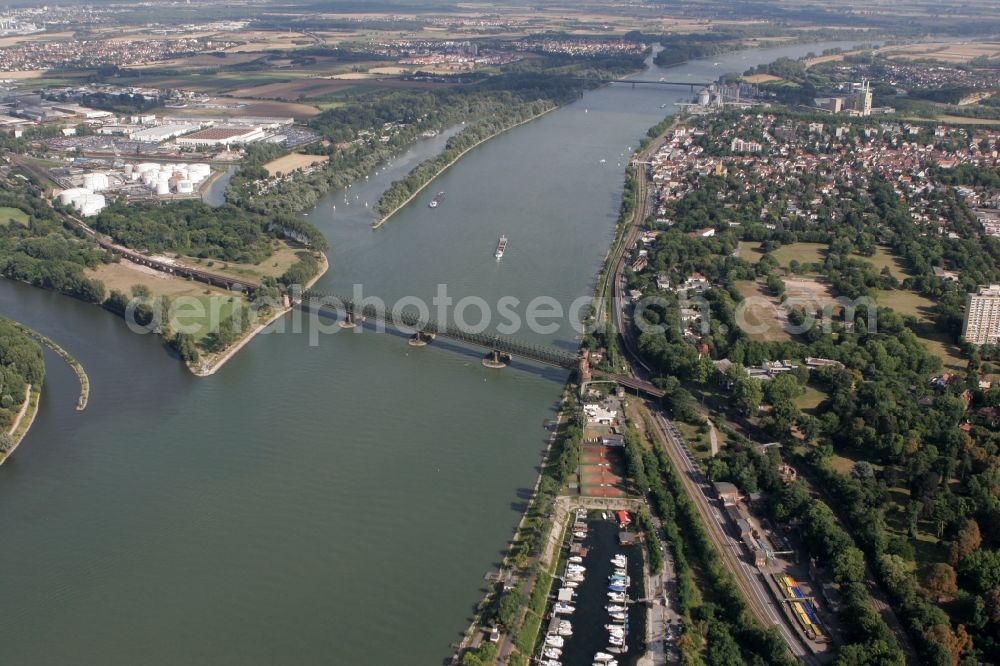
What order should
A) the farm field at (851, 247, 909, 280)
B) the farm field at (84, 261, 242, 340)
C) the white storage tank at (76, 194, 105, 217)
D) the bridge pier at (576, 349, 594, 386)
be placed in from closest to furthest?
the bridge pier at (576, 349, 594, 386)
the farm field at (84, 261, 242, 340)
the farm field at (851, 247, 909, 280)
the white storage tank at (76, 194, 105, 217)

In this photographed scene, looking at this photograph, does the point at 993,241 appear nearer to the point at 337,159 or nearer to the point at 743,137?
the point at 743,137

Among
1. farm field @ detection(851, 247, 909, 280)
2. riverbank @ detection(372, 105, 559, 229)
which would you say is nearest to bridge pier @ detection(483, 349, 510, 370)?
riverbank @ detection(372, 105, 559, 229)

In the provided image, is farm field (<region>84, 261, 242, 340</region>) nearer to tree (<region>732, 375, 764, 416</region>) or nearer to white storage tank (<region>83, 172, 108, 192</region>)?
white storage tank (<region>83, 172, 108, 192</region>)

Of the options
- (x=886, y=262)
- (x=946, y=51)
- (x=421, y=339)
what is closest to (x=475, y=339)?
(x=421, y=339)

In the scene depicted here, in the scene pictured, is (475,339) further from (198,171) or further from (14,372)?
(198,171)

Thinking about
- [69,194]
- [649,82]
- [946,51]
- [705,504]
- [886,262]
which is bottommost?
[705,504]
